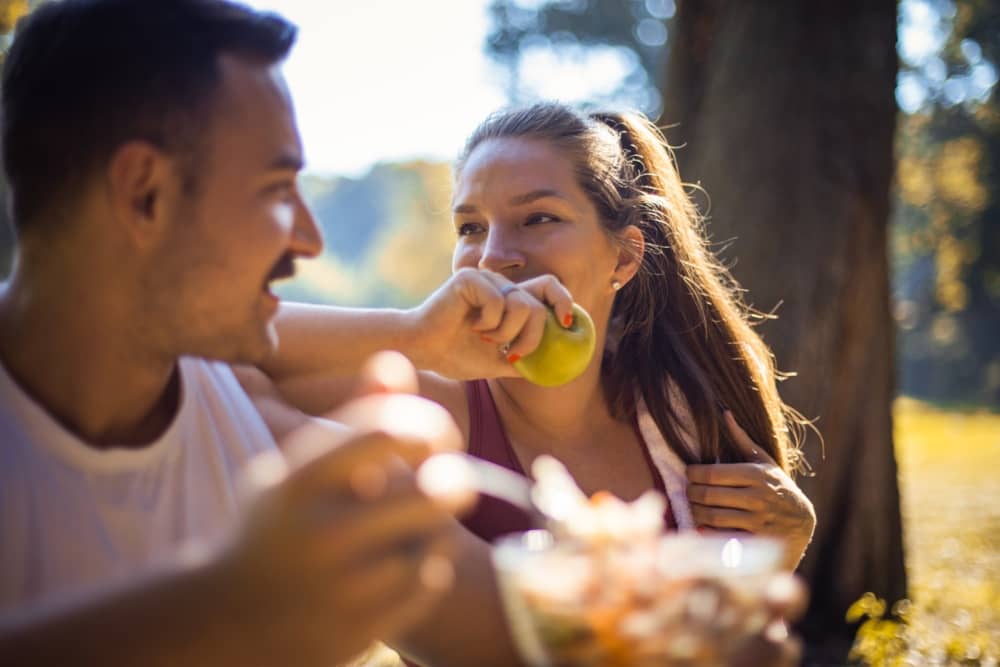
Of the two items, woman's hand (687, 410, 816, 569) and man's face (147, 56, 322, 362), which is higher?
man's face (147, 56, 322, 362)

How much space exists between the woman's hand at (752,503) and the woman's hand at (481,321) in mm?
764

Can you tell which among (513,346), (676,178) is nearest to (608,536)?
(513,346)

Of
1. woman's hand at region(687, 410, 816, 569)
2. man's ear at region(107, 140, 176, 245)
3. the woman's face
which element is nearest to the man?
man's ear at region(107, 140, 176, 245)

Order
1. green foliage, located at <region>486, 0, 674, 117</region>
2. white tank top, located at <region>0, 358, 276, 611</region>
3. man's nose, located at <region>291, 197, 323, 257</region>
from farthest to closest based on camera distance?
green foliage, located at <region>486, 0, 674, 117</region> → man's nose, located at <region>291, 197, 323, 257</region> → white tank top, located at <region>0, 358, 276, 611</region>

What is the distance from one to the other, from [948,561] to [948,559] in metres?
0.09

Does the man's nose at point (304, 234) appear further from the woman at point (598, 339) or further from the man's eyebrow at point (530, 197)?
the man's eyebrow at point (530, 197)

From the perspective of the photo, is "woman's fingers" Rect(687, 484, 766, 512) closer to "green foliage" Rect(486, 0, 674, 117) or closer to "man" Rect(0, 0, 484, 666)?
"man" Rect(0, 0, 484, 666)

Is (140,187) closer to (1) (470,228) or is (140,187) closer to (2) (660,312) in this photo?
(1) (470,228)

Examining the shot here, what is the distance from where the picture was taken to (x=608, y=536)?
49.9 inches

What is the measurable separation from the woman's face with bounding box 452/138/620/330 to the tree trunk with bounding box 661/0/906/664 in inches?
82.9

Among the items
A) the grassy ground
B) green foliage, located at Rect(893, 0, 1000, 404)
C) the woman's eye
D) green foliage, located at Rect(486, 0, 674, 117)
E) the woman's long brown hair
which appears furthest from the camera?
green foliage, located at Rect(486, 0, 674, 117)

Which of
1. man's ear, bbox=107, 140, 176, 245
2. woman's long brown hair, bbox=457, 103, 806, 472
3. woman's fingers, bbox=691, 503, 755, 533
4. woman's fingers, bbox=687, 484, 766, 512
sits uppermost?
man's ear, bbox=107, 140, 176, 245

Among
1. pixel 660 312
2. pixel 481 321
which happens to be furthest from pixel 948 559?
pixel 481 321

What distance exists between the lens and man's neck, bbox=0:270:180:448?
5.28 feet
